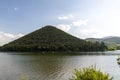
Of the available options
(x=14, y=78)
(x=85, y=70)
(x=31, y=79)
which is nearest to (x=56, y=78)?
(x=31, y=79)

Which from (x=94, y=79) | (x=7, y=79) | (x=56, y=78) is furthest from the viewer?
(x=56, y=78)

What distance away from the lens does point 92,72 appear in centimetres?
1560

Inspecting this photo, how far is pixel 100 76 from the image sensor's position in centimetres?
1536

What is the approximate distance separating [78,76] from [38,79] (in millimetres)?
32886

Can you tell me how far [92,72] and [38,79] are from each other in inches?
1310

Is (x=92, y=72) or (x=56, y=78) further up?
(x=92, y=72)

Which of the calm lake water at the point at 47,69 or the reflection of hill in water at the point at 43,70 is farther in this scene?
the reflection of hill in water at the point at 43,70

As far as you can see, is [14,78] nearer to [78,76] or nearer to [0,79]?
[0,79]

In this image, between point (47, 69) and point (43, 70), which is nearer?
point (43, 70)

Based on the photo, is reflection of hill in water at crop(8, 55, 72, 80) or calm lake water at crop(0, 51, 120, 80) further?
reflection of hill in water at crop(8, 55, 72, 80)

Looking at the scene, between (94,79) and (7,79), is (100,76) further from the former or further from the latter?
(7,79)

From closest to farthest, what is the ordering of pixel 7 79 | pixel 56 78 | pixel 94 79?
pixel 94 79 < pixel 7 79 < pixel 56 78

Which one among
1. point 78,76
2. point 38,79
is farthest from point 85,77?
point 38,79

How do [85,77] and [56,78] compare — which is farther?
[56,78]
